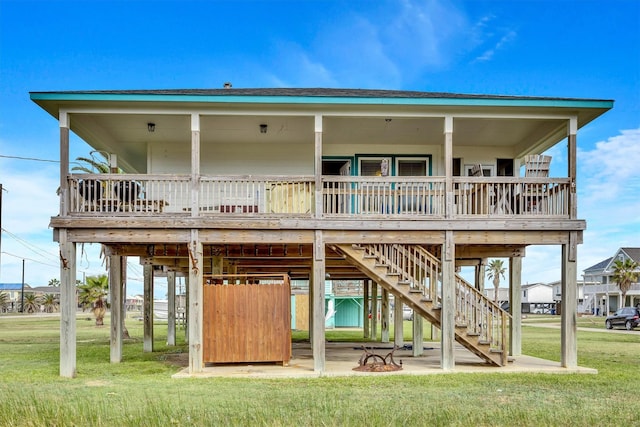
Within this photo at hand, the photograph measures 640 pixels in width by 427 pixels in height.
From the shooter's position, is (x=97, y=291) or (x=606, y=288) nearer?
(x=97, y=291)

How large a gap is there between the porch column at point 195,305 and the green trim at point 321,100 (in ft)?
10.3

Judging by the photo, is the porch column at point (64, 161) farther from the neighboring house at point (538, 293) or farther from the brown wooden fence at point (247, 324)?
the neighboring house at point (538, 293)

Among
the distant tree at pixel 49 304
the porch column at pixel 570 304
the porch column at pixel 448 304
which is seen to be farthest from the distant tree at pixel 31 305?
the porch column at pixel 570 304

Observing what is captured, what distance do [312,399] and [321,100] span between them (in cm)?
689

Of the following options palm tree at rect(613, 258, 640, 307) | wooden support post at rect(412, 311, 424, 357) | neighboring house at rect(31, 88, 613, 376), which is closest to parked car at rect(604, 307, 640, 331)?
palm tree at rect(613, 258, 640, 307)

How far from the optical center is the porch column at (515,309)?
1873 centimetres

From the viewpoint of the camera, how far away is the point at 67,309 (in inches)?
551

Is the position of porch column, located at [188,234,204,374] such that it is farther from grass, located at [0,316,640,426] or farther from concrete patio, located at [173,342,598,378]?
grass, located at [0,316,640,426]

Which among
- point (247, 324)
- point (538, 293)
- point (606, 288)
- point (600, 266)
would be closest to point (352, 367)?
point (247, 324)

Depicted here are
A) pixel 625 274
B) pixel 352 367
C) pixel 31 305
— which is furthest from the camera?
pixel 31 305

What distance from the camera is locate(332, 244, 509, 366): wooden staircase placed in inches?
587

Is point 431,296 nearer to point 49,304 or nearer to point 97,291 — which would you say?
point 97,291

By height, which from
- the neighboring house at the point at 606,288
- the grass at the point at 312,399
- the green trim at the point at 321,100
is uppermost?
the green trim at the point at 321,100

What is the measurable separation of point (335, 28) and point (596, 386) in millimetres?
12629
